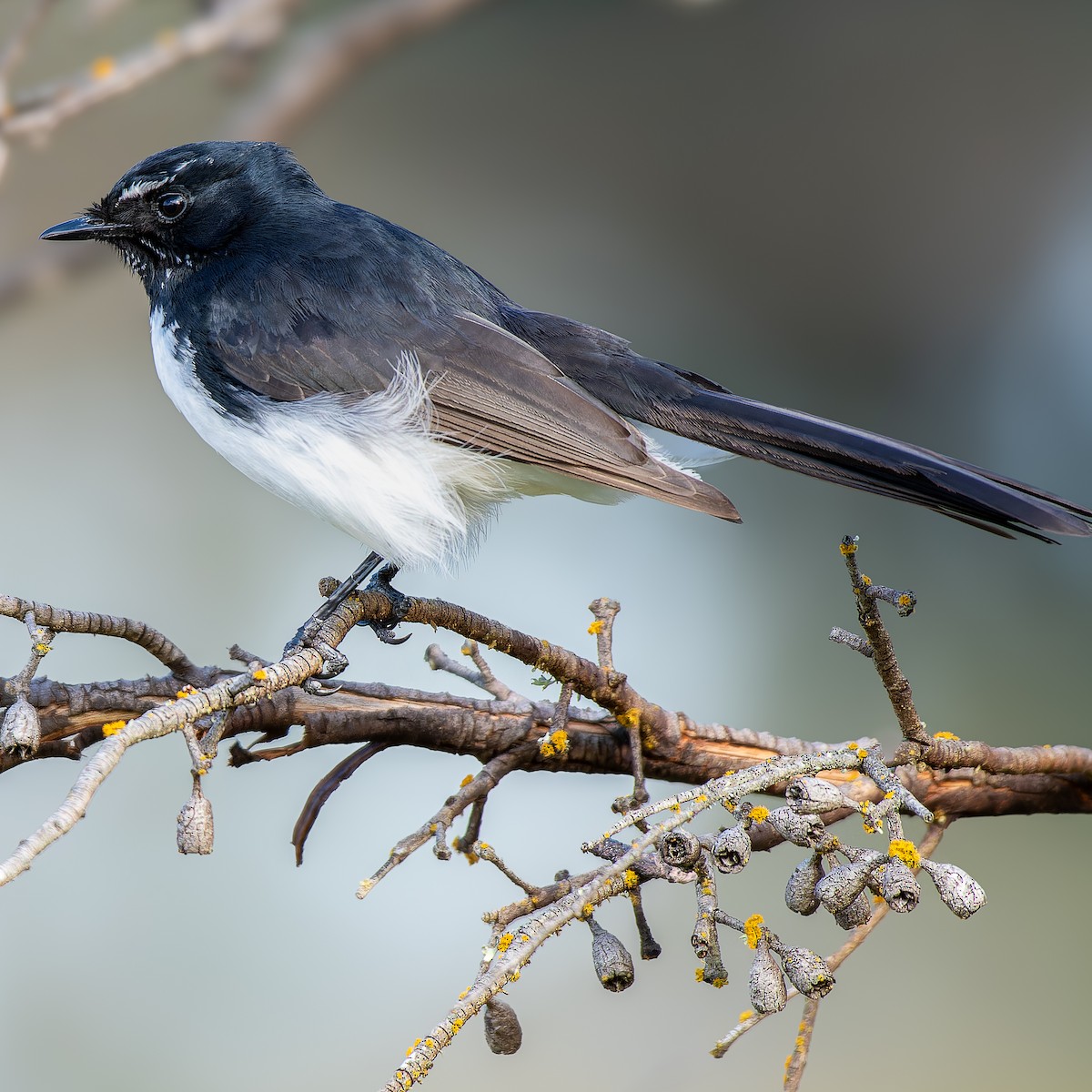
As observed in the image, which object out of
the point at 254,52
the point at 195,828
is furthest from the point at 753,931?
the point at 254,52


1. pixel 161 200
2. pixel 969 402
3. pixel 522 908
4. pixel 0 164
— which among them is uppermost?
pixel 969 402

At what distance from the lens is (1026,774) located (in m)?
1.52

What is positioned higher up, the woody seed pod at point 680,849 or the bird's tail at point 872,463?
the bird's tail at point 872,463

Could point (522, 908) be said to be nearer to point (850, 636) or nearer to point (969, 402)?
point (850, 636)

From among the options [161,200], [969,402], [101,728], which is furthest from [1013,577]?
[101,728]

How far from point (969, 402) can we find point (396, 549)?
2.40 m

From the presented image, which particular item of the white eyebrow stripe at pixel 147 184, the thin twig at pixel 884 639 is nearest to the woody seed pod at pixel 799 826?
the thin twig at pixel 884 639

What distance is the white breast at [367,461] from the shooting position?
2.05 meters

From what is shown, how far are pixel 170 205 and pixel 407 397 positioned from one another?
73cm

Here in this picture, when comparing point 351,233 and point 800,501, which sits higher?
point 800,501

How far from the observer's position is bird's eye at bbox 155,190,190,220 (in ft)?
7.64

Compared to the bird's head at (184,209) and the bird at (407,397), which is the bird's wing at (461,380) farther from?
→ the bird's head at (184,209)

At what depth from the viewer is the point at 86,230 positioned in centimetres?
232

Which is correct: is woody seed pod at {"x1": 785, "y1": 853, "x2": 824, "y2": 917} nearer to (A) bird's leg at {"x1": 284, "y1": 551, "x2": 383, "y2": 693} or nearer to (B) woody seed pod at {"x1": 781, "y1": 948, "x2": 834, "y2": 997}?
(B) woody seed pod at {"x1": 781, "y1": 948, "x2": 834, "y2": 997}
